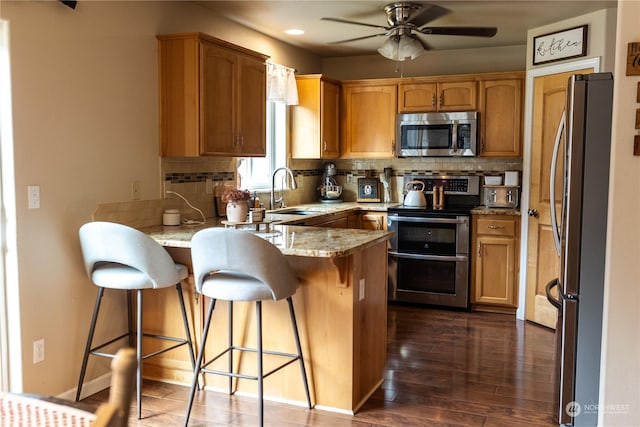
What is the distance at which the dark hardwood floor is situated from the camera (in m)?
2.98

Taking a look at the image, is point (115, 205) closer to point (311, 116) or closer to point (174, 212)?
point (174, 212)

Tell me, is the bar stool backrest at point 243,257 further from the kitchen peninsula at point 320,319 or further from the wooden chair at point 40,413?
the wooden chair at point 40,413

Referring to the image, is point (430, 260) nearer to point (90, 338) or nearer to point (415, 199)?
point (415, 199)

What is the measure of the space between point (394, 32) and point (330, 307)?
234 cm

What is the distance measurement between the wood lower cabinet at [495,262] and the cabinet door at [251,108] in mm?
2121

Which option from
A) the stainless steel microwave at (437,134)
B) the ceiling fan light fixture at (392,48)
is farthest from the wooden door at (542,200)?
the ceiling fan light fixture at (392,48)

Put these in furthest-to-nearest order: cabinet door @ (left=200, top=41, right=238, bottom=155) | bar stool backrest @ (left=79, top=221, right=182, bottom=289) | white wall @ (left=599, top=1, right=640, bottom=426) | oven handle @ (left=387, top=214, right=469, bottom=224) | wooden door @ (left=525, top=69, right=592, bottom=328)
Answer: oven handle @ (left=387, top=214, right=469, bottom=224), wooden door @ (left=525, top=69, right=592, bottom=328), cabinet door @ (left=200, top=41, right=238, bottom=155), bar stool backrest @ (left=79, top=221, right=182, bottom=289), white wall @ (left=599, top=1, right=640, bottom=426)

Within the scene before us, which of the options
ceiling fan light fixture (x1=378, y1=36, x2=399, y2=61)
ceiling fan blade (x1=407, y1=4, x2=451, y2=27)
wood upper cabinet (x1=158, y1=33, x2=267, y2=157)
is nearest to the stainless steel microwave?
ceiling fan blade (x1=407, y1=4, x2=451, y2=27)

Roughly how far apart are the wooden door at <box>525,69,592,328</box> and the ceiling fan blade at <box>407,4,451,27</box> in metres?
1.05

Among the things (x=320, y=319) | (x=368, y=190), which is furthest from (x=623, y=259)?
(x=368, y=190)

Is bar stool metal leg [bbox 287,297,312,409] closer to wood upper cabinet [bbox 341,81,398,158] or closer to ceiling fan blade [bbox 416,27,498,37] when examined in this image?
ceiling fan blade [bbox 416,27,498,37]

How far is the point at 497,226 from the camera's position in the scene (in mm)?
Result: 5117

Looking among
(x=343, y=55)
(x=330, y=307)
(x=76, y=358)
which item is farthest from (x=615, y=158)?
(x=343, y=55)

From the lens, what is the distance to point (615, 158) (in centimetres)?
244
